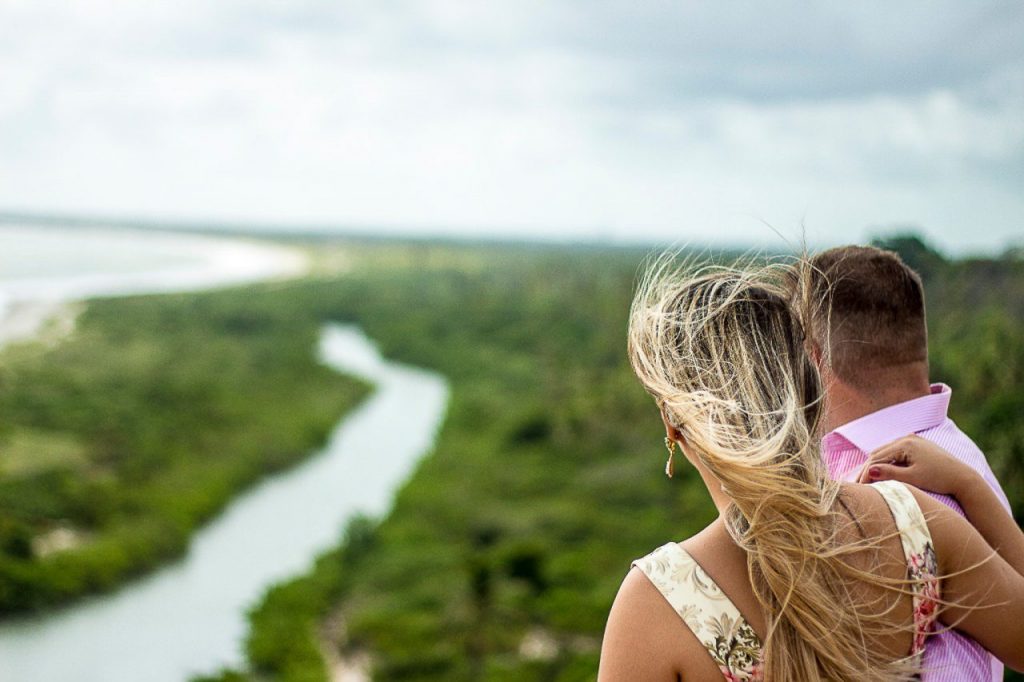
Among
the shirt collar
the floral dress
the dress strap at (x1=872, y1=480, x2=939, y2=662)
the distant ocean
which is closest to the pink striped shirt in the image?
the shirt collar

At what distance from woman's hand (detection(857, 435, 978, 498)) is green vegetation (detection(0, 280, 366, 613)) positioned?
43.6 feet

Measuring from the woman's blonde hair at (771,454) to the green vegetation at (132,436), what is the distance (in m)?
13.3

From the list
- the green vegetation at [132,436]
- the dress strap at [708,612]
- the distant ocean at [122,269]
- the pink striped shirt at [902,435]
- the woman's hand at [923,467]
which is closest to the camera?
the dress strap at [708,612]

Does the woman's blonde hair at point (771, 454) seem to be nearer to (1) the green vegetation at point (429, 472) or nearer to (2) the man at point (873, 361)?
(2) the man at point (873, 361)

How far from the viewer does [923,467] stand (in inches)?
63.0

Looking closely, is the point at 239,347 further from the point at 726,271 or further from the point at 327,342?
the point at 726,271

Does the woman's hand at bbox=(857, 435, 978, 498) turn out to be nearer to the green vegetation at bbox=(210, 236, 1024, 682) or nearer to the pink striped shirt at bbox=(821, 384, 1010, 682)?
the pink striped shirt at bbox=(821, 384, 1010, 682)

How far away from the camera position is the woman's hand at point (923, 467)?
1.59 m

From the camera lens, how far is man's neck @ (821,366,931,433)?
178cm

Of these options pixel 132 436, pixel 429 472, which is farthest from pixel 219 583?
pixel 132 436

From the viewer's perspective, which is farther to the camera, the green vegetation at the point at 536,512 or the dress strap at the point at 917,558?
the green vegetation at the point at 536,512

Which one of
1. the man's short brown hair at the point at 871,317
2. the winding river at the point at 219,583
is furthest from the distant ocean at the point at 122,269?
the man's short brown hair at the point at 871,317

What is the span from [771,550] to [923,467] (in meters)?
0.51

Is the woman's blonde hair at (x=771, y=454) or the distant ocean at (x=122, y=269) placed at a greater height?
the distant ocean at (x=122, y=269)
